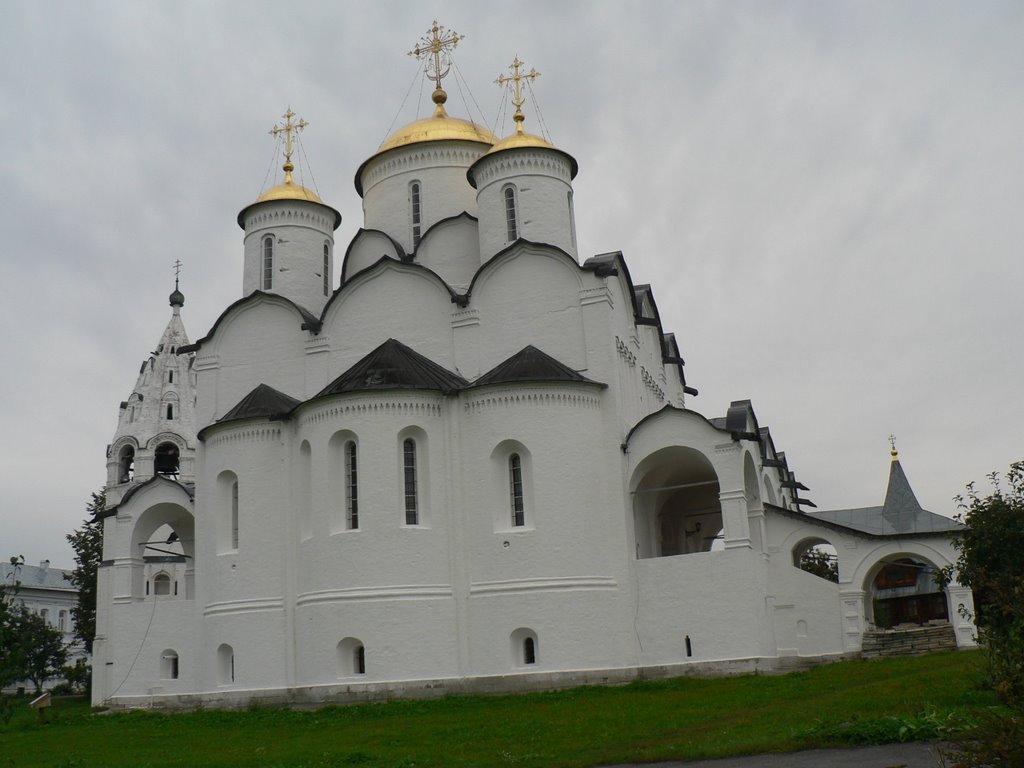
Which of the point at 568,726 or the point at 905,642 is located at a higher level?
the point at 905,642

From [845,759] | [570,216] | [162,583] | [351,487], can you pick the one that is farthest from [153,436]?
[845,759]

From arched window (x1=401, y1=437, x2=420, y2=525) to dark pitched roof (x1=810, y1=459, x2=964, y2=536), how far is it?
Result: 979cm

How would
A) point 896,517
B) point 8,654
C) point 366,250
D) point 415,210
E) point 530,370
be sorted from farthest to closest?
point 415,210 → point 366,250 → point 896,517 → point 530,370 → point 8,654

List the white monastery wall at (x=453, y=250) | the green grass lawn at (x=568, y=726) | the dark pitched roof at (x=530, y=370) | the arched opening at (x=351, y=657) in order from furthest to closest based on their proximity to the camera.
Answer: the white monastery wall at (x=453, y=250)
the dark pitched roof at (x=530, y=370)
the arched opening at (x=351, y=657)
the green grass lawn at (x=568, y=726)

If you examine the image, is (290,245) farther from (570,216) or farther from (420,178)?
(570,216)

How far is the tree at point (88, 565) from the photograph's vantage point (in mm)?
33969

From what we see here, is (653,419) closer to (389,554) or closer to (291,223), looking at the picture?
(389,554)

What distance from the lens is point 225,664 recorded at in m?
20.4

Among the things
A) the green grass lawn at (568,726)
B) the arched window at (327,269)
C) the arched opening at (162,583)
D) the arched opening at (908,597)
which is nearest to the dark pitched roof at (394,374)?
the arched window at (327,269)

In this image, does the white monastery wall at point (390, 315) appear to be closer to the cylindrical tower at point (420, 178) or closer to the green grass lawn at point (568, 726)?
the cylindrical tower at point (420, 178)

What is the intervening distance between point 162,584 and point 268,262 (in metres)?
15.3

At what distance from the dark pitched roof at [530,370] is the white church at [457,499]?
2.5 inches

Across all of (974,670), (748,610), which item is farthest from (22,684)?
(974,670)

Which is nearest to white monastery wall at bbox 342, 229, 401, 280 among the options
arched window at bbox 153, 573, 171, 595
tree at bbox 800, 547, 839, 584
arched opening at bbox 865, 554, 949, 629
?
arched window at bbox 153, 573, 171, 595
